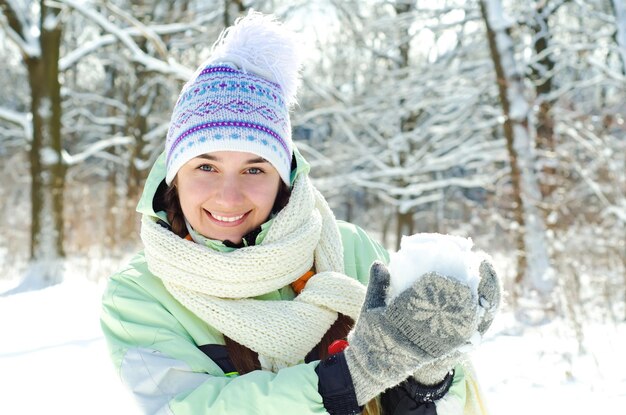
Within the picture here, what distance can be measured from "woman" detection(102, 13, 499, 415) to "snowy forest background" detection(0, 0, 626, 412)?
521mm

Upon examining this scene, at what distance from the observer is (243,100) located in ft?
5.59

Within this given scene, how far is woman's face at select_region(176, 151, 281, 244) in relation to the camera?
5.30 ft

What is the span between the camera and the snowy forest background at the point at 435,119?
243 inches

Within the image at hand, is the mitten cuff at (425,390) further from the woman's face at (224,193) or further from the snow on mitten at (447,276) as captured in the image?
the woman's face at (224,193)

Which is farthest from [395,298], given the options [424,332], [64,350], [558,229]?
[558,229]

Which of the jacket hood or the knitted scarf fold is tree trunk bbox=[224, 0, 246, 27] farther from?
the knitted scarf fold

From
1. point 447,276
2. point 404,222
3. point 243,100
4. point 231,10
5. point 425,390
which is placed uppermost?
point 243,100

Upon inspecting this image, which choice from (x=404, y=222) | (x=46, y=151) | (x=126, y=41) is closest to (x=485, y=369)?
(x=126, y=41)

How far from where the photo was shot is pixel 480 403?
1.64m

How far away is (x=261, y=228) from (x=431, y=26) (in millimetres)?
6861

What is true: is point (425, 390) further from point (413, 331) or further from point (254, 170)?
point (254, 170)

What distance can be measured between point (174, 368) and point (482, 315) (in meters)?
0.72

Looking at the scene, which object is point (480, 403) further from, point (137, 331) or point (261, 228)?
point (137, 331)

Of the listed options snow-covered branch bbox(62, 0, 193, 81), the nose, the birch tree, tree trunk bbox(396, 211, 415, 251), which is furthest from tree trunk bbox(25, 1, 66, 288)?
tree trunk bbox(396, 211, 415, 251)
